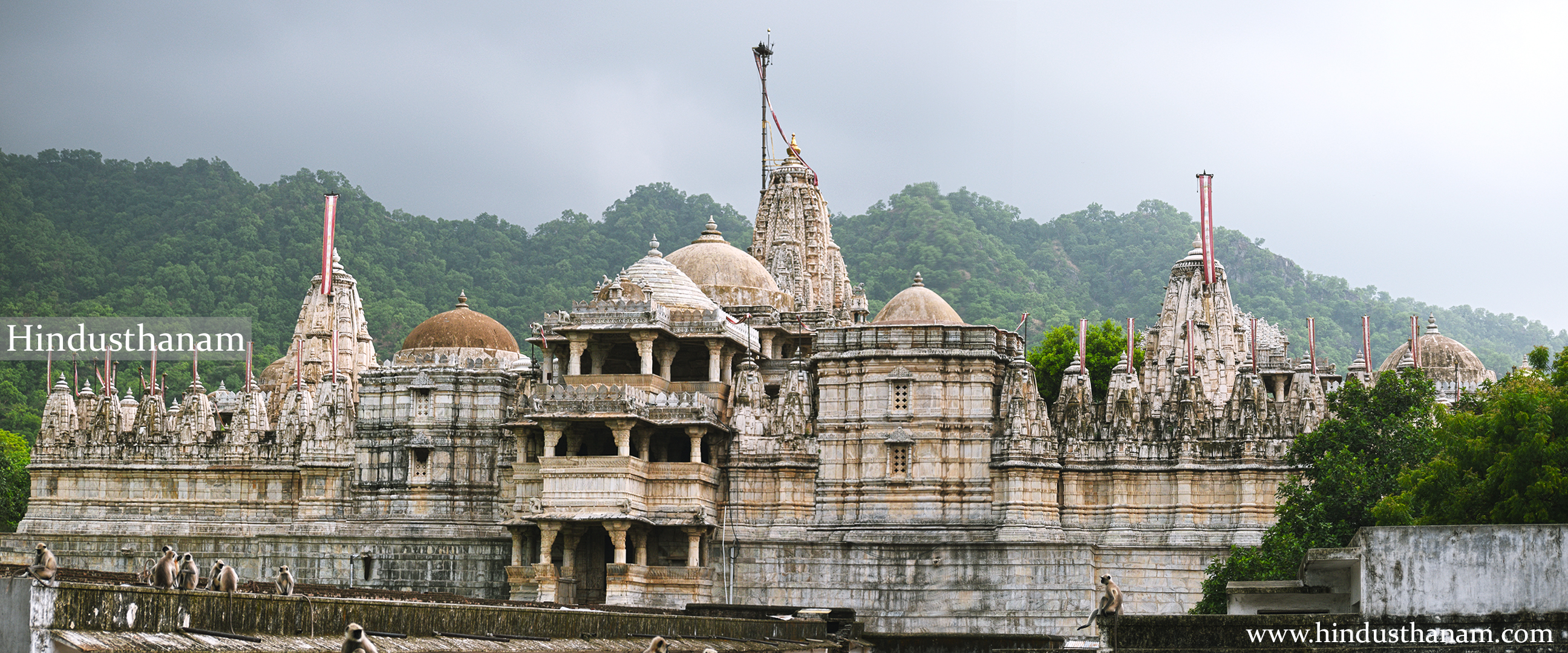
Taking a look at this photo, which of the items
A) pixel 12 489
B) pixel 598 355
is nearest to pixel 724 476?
pixel 598 355

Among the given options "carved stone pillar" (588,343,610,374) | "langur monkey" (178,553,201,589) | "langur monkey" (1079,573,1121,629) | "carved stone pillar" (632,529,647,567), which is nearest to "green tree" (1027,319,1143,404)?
"carved stone pillar" (588,343,610,374)

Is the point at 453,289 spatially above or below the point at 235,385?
above

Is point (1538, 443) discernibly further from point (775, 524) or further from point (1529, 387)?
point (775, 524)

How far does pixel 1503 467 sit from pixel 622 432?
72.1 feet

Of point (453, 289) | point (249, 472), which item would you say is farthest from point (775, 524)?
point (453, 289)

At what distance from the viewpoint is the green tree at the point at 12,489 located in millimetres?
65188

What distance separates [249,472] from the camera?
2058 inches

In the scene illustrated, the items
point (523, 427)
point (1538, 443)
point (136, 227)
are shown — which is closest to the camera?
point (1538, 443)

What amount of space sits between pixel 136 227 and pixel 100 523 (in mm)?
58400

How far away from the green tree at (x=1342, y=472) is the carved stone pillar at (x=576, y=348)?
55.6 ft

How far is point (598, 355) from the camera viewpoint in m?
49.0

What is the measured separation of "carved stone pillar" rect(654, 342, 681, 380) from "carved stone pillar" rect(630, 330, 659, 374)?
2.71 ft

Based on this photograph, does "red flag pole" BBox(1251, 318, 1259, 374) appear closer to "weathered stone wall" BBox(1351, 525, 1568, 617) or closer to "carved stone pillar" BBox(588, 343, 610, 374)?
"carved stone pillar" BBox(588, 343, 610, 374)

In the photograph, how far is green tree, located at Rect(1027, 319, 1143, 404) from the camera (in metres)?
65.8
